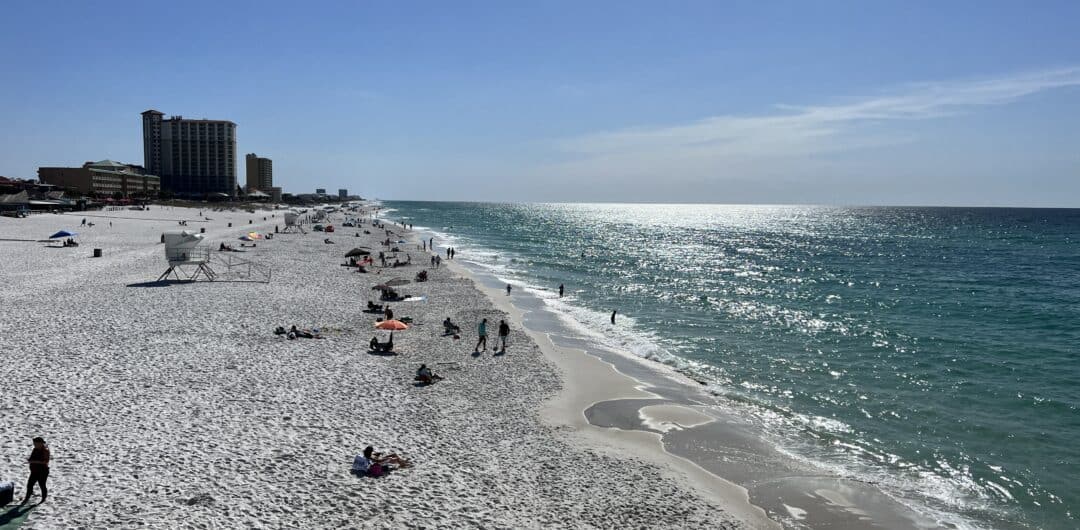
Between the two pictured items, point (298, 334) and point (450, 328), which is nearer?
point (298, 334)

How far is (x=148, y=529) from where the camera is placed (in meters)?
9.36

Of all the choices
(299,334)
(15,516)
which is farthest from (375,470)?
(299,334)

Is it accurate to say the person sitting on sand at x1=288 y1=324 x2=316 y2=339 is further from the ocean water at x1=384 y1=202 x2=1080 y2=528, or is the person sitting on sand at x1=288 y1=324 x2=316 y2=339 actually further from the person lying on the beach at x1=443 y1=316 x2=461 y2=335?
the ocean water at x1=384 y1=202 x2=1080 y2=528

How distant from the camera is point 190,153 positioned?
184750 millimetres

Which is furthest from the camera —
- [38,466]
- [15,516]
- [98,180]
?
[98,180]

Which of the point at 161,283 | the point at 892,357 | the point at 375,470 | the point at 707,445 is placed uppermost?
the point at 161,283

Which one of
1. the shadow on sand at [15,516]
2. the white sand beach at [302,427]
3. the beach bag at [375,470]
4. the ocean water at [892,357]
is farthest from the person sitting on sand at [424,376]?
the shadow on sand at [15,516]

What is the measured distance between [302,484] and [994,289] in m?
53.2

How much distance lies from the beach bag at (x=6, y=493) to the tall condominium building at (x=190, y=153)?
634ft

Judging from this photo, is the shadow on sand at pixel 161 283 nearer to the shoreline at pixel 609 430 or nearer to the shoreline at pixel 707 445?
the shoreline at pixel 609 430

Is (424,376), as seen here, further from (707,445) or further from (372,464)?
(707,445)

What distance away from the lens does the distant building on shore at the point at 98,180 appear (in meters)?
124

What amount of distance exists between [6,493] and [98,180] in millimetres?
147341

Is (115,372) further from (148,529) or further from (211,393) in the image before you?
(148,529)
